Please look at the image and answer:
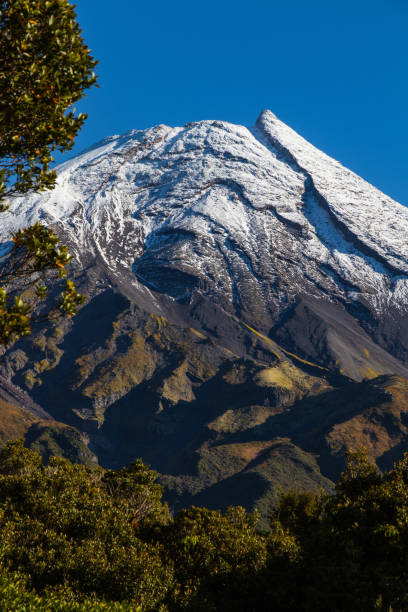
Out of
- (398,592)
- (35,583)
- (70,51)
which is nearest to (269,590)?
(398,592)

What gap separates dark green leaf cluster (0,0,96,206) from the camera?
16.2 meters

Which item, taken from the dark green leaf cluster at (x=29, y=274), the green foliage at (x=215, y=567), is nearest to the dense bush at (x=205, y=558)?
the green foliage at (x=215, y=567)

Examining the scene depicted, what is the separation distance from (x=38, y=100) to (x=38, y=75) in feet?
2.55

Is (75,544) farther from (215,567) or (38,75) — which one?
(38,75)

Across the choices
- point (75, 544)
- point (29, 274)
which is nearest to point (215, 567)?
point (75, 544)

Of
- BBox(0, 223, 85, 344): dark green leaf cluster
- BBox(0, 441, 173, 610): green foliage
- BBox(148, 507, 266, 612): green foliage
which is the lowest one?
BBox(0, 441, 173, 610): green foliage

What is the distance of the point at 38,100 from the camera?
1675 cm

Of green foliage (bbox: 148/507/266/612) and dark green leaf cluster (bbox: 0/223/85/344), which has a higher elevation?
dark green leaf cluster (bbox: 0/223/85/344)

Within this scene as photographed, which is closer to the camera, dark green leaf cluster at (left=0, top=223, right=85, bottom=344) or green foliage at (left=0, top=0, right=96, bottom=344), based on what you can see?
dark green leaf cluster at (left=0, top=223, right=85, bottom=344)

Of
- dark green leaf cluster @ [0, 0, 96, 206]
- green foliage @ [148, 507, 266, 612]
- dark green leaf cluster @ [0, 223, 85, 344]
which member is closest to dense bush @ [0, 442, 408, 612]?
green foliage @ [148, 507, 266, 612]

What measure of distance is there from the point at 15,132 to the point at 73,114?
223 cm

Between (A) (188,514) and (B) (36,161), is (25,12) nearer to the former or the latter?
(B) (36,161)

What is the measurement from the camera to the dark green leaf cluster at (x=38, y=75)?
1620 cm

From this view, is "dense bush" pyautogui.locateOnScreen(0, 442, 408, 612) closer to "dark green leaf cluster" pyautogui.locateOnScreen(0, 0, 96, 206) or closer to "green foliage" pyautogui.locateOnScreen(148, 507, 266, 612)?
"green foliage" pyautogui.locateOnScreen(148, 507, 266, 612)
